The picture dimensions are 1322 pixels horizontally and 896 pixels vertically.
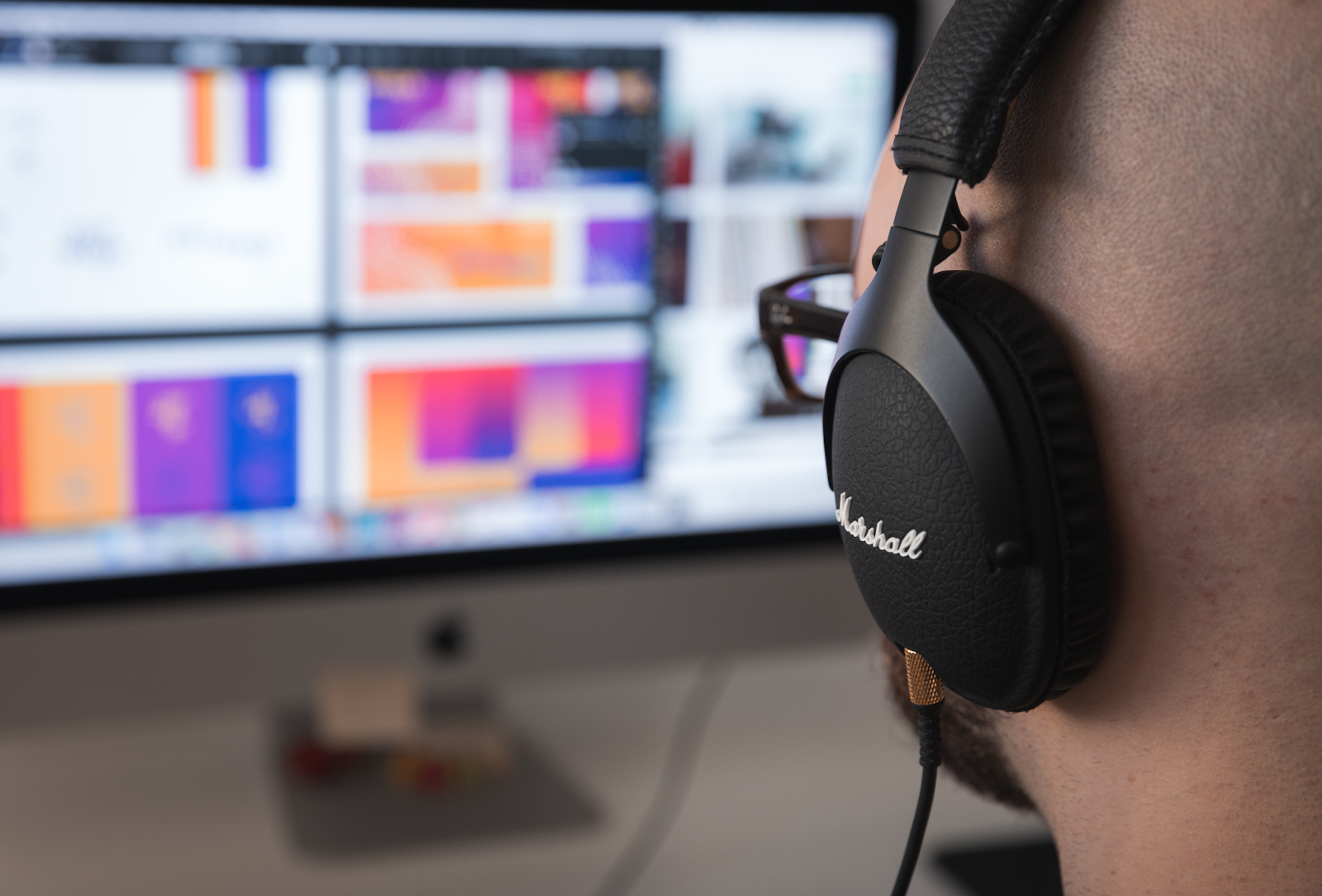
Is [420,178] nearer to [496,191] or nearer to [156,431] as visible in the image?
[496,191]

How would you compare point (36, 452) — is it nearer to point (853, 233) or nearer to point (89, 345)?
point (89, 345)

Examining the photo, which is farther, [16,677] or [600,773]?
[600,773]

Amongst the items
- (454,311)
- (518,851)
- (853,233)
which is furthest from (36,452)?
(853,233)

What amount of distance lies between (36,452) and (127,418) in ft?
0.19

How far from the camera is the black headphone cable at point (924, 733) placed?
37 cm

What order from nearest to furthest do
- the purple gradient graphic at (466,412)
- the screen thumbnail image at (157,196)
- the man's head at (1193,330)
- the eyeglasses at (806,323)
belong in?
the man's head at (1193,330), the eyeglasses at (806,323), the screen thumbnail image at (157,196), the purple gradient graphic at (466,412)

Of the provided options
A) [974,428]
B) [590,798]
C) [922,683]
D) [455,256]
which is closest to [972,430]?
[974,428]

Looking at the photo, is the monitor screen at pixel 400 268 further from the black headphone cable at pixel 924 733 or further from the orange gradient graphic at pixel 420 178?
the black headphone cable at pixel 924 733

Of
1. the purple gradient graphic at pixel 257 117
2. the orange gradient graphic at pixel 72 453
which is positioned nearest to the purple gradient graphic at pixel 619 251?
the purple gradient graphic at pixel 257 117

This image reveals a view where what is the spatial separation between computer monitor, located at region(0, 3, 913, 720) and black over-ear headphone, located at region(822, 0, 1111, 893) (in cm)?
56

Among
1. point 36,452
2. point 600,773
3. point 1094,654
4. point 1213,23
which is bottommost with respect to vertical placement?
point 600,773

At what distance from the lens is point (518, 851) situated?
91 cm

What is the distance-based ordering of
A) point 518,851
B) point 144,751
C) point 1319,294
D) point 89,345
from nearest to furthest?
1. point 1319,294
2. point 89,345
3. point 518,851
4. point 144,751

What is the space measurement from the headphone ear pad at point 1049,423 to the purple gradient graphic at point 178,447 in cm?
62
